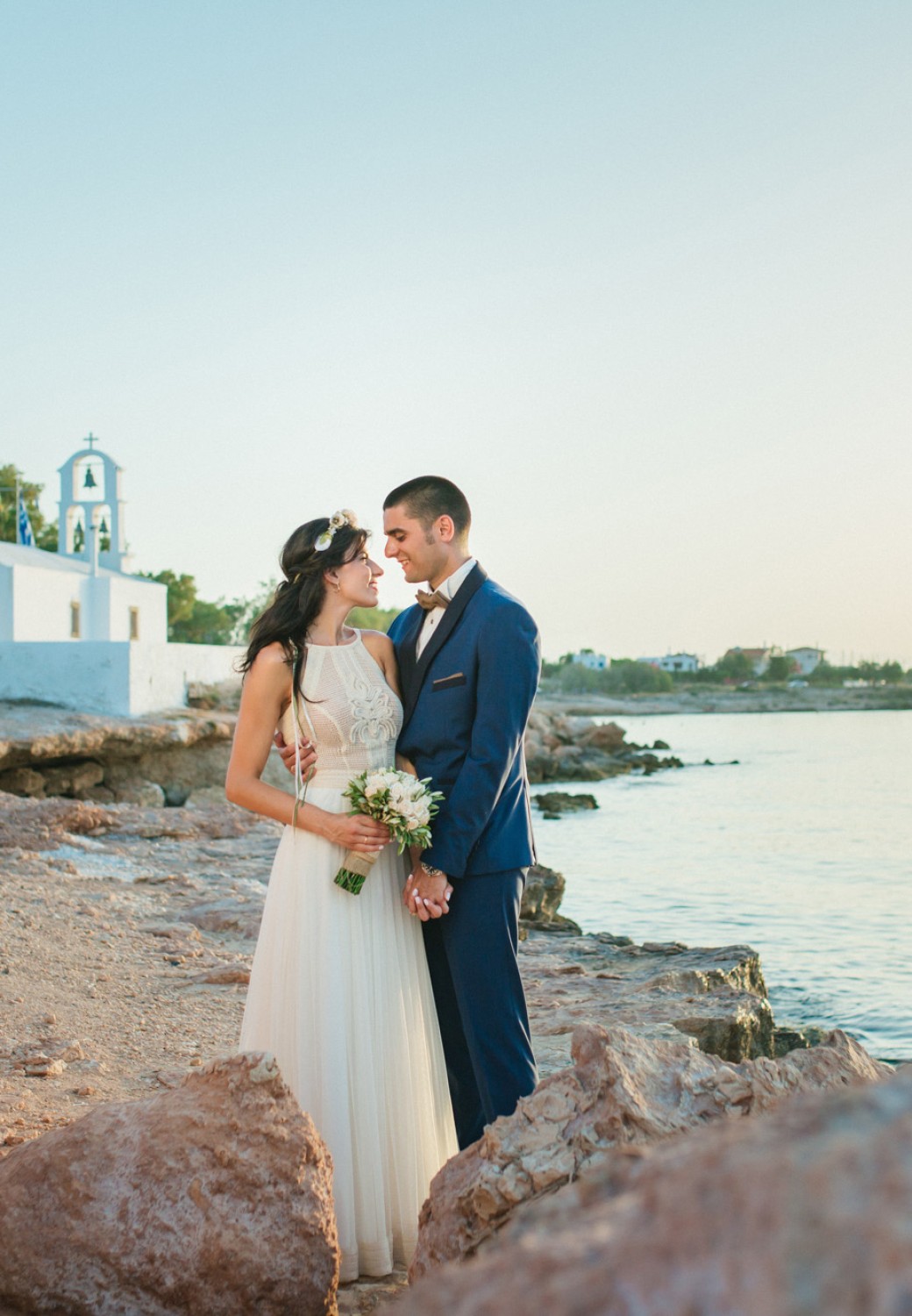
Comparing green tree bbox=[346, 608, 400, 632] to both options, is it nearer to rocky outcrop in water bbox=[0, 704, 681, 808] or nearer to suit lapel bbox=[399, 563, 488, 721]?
rocky outcrop in water bbox=[0, 704, 681, 808]

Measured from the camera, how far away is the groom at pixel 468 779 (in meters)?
4.23

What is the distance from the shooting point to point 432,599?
4.71 m

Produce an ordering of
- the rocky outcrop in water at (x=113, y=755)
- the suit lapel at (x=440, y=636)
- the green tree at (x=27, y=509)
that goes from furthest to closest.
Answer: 1. the green tree at (x=27, y=509)
2. the rocky outcrop in water at (x=113, y=755)
3. the suit lapel at (x=440, y=636)

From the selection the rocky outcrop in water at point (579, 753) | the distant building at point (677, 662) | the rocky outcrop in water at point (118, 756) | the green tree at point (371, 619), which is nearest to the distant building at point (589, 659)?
the distant building at point (677, 662)

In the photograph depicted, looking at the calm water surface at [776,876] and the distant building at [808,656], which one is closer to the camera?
the calm water surface at [776,876]

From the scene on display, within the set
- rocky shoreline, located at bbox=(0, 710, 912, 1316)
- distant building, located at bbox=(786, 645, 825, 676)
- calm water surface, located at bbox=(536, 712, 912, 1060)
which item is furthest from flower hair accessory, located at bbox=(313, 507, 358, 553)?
distant building, located at bbox=(786, 645, 825, 676)

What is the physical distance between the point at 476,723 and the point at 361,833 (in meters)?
0.63

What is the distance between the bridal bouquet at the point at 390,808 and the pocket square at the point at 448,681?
1.51 feet

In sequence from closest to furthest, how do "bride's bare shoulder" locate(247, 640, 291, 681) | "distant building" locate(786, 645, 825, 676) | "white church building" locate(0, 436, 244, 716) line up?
"bride's bare shoulder" locate(247, 640, 291, 681)
"white church building" locate(0, 436, 244, 716)
"distant building" locate(786, 645, 825, 676)


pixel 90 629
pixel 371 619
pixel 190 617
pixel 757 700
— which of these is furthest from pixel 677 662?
pixel 90 629

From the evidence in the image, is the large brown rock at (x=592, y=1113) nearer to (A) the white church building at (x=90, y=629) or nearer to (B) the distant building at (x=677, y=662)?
(A) the white church building at (x=90, y=629)

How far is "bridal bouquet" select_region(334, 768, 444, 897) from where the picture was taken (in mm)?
4000

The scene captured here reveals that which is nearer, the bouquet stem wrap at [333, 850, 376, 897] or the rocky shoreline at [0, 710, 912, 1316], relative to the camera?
the rocky shoreline at [0, 710, 912, 1316]

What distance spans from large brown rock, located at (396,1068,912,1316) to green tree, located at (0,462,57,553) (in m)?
60.2
